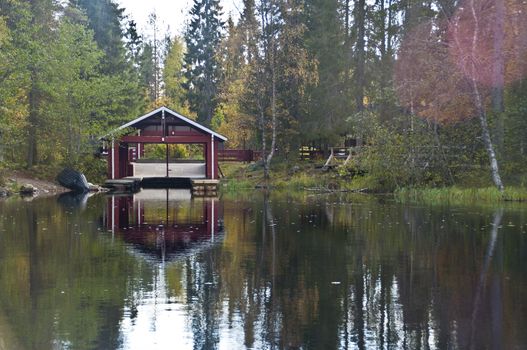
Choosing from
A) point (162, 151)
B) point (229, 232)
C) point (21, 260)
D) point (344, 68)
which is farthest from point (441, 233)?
point (162, 151)

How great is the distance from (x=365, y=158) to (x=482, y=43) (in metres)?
8.24

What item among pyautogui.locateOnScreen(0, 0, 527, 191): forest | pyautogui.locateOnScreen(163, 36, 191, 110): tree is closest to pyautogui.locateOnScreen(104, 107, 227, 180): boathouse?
pyautogui.locateOnScreen(0, 0, 527, 191): forest

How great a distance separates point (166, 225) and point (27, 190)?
19.5 metres

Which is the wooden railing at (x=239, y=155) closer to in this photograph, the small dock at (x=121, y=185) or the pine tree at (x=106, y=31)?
the pine tree at (x=106, y=31)

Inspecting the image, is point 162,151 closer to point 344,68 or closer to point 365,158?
point 344,68

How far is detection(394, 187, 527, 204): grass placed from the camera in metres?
28.9

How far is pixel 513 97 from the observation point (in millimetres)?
32688

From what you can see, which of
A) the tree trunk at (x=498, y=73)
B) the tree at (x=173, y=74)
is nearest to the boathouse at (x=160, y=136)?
the tree trunk at (x=498, y=73)

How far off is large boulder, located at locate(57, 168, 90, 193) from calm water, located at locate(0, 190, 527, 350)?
771 inches

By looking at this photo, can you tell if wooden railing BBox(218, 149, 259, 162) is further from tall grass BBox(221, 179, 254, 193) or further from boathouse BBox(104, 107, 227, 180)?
tall grass BBox(221, 179, 254, 193)

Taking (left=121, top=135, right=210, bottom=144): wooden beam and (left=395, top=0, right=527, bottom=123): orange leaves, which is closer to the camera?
(left=395, top=0, right=527, bottom=123): orange leaves

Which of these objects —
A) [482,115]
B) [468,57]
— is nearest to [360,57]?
→ [468,57]

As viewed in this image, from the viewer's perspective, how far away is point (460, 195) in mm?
30344

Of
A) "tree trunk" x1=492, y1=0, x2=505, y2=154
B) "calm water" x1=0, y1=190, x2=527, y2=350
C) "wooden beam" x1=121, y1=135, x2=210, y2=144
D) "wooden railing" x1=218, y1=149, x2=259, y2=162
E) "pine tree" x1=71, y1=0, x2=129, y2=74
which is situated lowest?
"calm water" x1=0, y1=190, x2=527, y2=350
